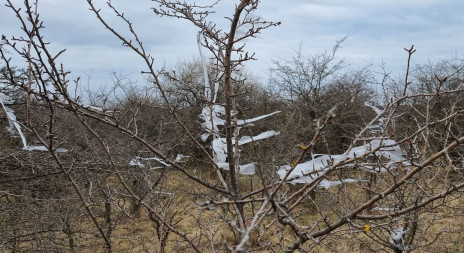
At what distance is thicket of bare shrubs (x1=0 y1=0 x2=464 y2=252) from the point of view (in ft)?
4.31

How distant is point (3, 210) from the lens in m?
4.34

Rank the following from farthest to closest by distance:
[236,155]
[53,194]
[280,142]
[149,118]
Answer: [149,118]
[280,142]
[53,194]
[236,155]

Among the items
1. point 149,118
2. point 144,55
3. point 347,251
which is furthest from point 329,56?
point 144,55

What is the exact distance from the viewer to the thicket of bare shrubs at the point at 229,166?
1314 millimetres

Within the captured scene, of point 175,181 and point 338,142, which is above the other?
point 338,142

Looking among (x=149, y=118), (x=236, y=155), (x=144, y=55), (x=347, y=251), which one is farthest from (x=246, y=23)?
(x=149, y=118)

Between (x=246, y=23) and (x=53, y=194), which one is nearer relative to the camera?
(x=246, y=23)

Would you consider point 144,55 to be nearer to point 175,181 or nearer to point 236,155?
point 236,155

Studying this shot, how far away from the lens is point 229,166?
5.20 feet

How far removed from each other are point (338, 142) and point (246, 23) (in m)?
10.4

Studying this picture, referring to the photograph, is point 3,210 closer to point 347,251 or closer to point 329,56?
point 347,251

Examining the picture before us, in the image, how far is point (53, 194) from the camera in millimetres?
5742

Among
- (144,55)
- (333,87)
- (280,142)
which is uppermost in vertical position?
(333,87)

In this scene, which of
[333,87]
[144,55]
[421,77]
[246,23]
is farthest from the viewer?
[421,77]
